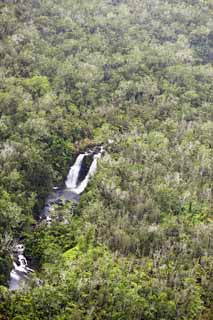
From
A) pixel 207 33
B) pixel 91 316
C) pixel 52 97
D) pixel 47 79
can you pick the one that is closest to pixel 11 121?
pixel 52 97

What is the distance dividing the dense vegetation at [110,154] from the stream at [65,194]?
940 millimetres

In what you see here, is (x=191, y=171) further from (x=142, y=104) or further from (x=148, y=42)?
(x=148, y=42)

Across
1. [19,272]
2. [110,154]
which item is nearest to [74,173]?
[110,154]

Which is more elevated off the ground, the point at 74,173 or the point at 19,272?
the point at 19,272

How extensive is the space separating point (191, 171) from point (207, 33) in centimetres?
4628

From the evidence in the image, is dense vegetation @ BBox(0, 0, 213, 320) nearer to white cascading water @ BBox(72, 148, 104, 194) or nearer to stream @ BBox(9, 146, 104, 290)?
stream @ BBox(9, 146, 104, 290)

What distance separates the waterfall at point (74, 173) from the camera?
218 feet

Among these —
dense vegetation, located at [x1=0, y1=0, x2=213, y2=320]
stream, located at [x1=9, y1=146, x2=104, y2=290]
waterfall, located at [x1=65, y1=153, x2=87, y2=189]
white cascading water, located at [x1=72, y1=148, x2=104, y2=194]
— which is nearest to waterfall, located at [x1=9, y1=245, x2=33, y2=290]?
stream, located at [x1=9, y1=146, x2=104, y2=290]

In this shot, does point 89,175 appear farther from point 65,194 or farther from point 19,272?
point 19,272

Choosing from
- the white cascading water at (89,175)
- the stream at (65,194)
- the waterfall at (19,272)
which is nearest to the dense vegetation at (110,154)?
the waterfall at (19,272)

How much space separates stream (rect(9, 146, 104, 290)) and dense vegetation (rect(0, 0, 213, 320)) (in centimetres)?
94

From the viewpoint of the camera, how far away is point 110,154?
65875 mm

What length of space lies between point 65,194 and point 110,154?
6934 millimetres

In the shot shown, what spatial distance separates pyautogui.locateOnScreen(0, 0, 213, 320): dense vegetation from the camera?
43375 mm
